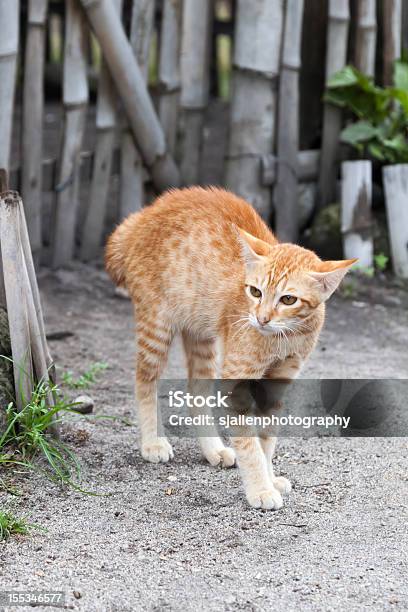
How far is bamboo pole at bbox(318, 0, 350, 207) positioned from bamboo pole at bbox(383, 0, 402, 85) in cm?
32

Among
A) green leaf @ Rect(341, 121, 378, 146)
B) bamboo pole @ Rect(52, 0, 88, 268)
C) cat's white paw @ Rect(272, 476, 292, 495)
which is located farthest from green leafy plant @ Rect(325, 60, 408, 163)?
cat's white paw @ Rect(272, 476, 292, 495)

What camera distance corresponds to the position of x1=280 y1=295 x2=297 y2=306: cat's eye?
363 cm

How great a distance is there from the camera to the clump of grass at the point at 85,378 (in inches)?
198

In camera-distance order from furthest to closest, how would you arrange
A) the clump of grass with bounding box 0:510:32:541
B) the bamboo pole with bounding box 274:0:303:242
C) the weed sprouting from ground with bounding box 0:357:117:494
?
the bamboo pole with bounding box 274:0:303:242 < the weed sprouting from ground with bounding box 0:357:117:494 < the clump of grass with bounding box 0:510:32:541

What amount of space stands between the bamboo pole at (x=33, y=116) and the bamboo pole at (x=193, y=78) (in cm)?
112

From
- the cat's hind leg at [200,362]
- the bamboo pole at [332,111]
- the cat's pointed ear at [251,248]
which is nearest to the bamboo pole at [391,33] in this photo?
the bamboo pole at [332,111]

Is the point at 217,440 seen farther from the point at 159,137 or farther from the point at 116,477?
the point at 159,137

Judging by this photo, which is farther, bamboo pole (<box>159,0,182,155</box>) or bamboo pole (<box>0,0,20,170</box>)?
bamboo pole (<box>159,0,182,155</box>)

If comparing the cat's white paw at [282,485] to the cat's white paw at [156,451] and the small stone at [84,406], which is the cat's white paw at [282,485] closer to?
the cat's white paw at [156,451]

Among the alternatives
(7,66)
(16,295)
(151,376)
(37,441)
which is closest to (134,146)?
(7,66)

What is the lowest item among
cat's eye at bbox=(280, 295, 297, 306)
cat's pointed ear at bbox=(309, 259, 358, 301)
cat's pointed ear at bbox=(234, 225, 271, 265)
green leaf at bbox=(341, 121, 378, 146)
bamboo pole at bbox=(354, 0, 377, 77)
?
cat's eye at bbox=(280, 295, 297, 306)

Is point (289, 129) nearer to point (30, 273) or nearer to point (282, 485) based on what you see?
point (30, 273)

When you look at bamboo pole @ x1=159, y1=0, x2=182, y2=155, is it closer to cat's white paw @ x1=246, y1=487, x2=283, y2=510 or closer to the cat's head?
the cat's head

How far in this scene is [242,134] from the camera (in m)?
7.00
